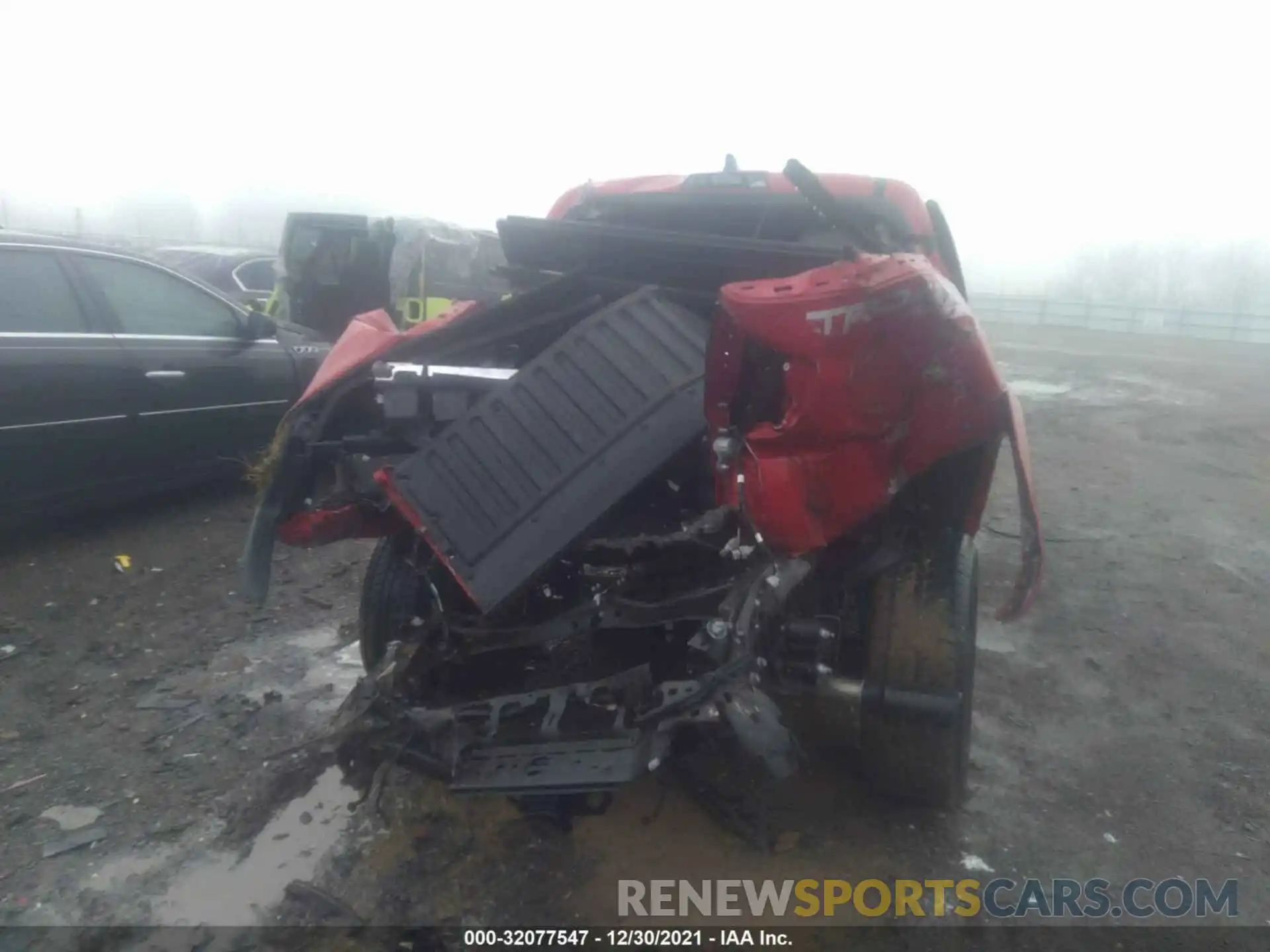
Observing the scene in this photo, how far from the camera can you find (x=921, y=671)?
2.77 metres

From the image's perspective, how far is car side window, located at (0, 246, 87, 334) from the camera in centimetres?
468

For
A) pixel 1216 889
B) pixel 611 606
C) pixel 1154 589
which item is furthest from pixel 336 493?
pixel 1154 589

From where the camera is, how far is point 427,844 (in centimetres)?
279

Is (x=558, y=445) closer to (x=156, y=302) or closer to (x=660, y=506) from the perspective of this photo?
(x=660, y=506)

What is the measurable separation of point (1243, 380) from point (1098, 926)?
14159mm

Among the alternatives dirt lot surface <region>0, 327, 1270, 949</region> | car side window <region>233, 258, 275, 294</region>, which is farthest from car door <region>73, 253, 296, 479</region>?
car side window <region>233, 258, 275, 294</region>

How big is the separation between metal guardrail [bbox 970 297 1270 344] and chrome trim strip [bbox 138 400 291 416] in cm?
2382

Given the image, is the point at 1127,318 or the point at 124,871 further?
the point at 1127,318

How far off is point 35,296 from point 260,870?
3662mm

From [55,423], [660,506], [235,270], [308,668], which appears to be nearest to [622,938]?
[660,506]

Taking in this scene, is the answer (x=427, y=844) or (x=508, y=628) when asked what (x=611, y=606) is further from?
(x=427, y=844)

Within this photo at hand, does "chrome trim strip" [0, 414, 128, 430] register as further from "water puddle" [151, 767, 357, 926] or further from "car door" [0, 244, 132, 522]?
"water puddle" [151, 767, 357, 926]

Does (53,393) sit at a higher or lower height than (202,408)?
higher

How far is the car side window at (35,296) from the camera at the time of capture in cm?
468
